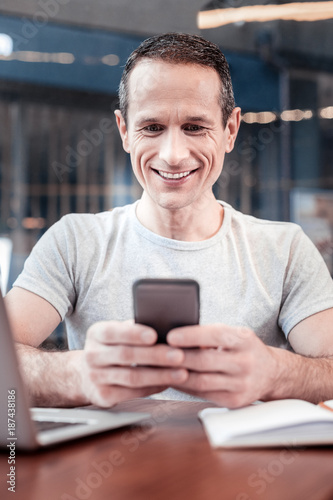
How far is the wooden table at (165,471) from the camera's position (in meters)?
0.65

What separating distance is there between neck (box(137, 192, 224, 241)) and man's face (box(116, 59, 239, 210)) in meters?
0.02

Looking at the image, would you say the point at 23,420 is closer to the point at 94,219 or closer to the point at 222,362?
the point at 222,362

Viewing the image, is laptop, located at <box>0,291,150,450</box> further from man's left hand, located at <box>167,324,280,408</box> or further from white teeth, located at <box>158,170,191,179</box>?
white teeth, located at <box>158,170,191,179</box>

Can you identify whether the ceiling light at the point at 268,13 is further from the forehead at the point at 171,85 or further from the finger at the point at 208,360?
the finger at the point at 208,360

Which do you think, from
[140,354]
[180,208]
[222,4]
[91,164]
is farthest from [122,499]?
[91,164]

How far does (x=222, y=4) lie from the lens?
4.54 metres

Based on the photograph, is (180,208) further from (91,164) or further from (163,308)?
(91,164)

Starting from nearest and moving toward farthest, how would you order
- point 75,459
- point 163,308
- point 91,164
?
1. point 75,459
2. point 163,308
3. point 91,164

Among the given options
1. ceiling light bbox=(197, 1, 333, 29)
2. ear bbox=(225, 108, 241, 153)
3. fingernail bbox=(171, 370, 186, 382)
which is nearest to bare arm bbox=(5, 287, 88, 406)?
fingernail bbox=(171, 370, 186, 382)

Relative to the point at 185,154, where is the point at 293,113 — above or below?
above

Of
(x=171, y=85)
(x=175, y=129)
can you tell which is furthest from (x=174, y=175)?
(x=171, y=85)

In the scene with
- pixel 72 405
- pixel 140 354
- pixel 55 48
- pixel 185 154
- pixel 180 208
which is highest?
pixel 55 48

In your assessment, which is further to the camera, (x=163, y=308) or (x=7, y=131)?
(x=7, y=131)

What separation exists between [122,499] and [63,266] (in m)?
0.98
